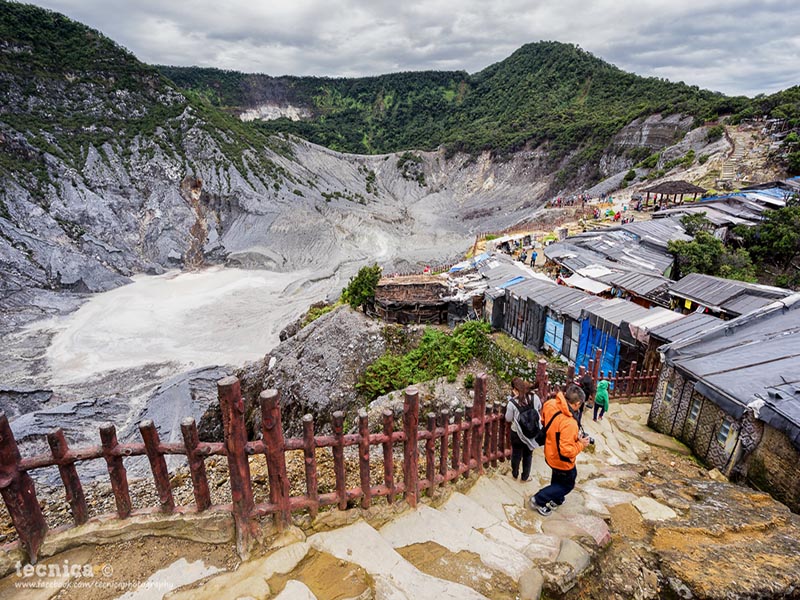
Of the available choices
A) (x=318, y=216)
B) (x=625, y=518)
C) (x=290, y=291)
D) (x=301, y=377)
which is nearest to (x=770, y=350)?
(x=625, y=518)

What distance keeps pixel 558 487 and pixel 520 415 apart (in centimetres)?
86

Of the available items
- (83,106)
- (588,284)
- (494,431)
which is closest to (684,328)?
(588,284)

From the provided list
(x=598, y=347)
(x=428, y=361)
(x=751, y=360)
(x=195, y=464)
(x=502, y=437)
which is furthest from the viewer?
(x=428, y=361)

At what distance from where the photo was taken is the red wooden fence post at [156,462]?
11.7 ft

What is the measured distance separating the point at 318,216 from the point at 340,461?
43.9 meters

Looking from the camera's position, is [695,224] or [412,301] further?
[695,224]

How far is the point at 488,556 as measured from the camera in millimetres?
3811

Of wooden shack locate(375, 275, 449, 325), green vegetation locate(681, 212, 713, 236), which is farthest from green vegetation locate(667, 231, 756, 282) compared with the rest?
wooden shack locate(375, 275, 449, 325)

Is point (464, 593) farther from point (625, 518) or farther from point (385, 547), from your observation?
point (625, 518)

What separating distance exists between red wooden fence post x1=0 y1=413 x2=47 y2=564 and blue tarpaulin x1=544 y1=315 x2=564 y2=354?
1199 cm

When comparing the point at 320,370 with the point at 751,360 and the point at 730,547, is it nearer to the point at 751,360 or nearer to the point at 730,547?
the point at 751,360

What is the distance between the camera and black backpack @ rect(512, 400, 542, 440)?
514 centimetres

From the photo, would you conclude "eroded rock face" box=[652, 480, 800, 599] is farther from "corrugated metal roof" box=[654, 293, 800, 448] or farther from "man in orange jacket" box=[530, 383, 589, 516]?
"corrugated metal roof" box=[654, 293, 800, 448]

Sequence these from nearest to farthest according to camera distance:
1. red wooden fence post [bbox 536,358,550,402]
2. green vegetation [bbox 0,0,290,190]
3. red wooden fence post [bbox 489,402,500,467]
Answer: red wooden fence post [bbox 489,402,500,467]
red wooden fence post [bbox 536,358,550,402]
green vegetation [bbox 0,0,290,190]
